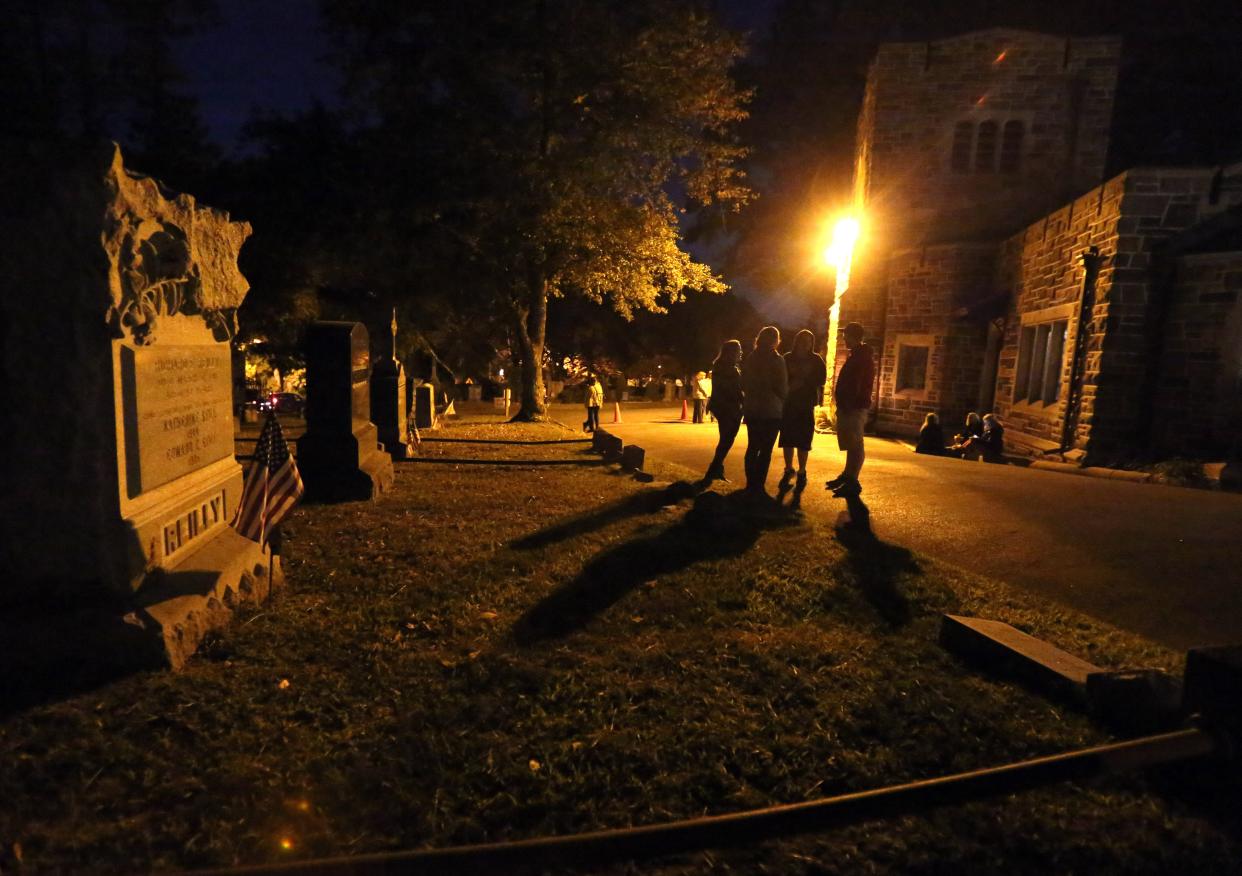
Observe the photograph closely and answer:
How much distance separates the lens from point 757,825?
2143mm

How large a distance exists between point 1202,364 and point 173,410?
13.0 m

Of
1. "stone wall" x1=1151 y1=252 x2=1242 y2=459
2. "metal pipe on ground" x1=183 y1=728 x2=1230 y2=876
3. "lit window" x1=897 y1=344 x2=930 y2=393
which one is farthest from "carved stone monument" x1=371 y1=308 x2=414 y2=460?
"lit window" x1=897 y1=344 x2=930 y2=393

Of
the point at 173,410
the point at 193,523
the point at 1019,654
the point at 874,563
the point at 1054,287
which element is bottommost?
the point at 874,563

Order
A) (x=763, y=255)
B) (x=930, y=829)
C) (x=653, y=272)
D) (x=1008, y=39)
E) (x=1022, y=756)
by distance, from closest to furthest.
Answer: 1. (x=930, y=829)
2. (x=1022, y=756)
3. (x=653, y=272)
4. (x=1008, y=39)
5. (x=763, y=255)

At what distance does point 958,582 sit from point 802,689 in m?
2.26

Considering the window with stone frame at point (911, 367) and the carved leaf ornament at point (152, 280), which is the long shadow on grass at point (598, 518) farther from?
the window with stone frame at point (911, 367)

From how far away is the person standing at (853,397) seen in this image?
7.10 metres

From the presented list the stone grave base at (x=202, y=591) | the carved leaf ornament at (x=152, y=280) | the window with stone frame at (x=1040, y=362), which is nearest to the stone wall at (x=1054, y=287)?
the window with stone frame at (x=1040, y=362)

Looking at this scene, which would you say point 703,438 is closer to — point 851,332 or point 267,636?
point 851,332

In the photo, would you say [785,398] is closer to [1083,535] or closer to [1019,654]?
[1083,535]

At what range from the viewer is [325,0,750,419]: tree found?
14.5 m

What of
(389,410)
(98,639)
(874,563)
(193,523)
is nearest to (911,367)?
(389,410)

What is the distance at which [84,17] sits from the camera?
19.4 m

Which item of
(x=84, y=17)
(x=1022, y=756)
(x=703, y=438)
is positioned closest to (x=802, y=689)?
(x=1022, y=756)
